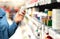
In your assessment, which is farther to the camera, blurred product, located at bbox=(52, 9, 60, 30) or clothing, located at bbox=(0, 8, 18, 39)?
clothing, located at bbox=(0, 8, 18, 39)

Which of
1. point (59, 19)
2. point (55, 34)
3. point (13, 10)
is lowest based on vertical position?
point (55, 34)

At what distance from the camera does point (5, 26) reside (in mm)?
2670

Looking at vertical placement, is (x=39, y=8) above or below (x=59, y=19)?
above

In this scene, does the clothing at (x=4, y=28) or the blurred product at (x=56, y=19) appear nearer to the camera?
the blurred product at (x=56, y=19)

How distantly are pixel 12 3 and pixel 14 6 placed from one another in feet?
0.62

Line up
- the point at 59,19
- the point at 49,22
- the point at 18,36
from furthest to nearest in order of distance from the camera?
the point at 18,36 < the point at 49,22 < the point at 59,19

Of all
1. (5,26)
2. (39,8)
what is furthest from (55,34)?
(39,8)

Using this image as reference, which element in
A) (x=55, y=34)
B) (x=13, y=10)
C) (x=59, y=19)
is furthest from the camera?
(x=13, y=10)

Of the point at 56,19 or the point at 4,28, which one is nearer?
the point at 56,19

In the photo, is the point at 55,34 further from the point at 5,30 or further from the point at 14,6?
the point at 14,6

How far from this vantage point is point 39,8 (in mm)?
3404

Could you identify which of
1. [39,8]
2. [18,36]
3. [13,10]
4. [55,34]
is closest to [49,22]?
[55,34]

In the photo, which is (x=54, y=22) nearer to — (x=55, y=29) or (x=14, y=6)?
(x=55, y=29)

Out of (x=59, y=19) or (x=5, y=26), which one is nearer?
(x=59, y=19)
